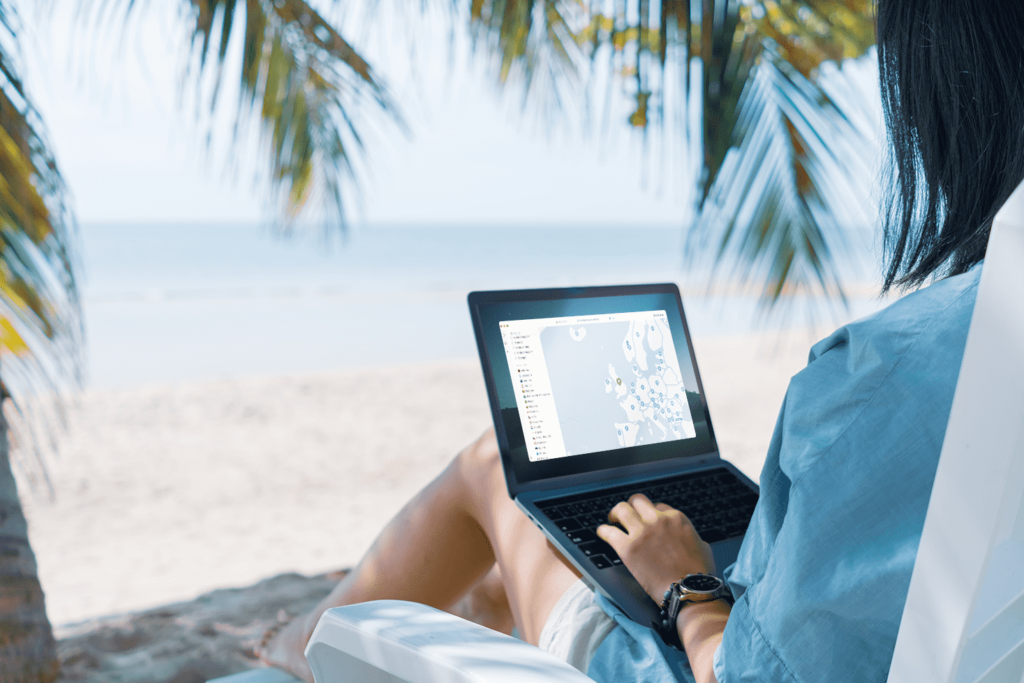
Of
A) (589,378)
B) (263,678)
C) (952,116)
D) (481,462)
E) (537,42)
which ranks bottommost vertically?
(263,678)

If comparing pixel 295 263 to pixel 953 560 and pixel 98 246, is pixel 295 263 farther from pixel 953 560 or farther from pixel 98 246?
pixel 953 560

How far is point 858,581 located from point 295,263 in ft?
54.2

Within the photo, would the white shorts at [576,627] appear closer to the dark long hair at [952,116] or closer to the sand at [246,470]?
the dark long hair at [952,116]

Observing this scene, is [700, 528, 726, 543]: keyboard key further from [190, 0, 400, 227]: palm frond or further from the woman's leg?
[190, 0, 400, 227]: palm frond

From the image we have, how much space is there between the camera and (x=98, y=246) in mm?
20766

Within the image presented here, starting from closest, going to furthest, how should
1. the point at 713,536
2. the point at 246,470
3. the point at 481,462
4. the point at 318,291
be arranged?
1. the point at 713,536
2. the point at 481,462
3. the point at 246,470
4. the point at 318,291

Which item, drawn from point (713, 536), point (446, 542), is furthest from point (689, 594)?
point (446, 542)

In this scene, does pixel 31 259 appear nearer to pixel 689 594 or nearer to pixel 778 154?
pixel 689 594

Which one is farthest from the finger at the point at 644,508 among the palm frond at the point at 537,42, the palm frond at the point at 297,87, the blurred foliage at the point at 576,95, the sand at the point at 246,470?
the sand at the point at 246,470

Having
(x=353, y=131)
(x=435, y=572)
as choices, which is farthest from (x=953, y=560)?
(x=353, y=131)

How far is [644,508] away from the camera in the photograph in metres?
0.94

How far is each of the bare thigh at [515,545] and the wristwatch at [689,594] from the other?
12 centimetres

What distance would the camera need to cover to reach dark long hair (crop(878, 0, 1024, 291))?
25.7 inches

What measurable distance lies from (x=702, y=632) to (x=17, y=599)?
1.32 meters
